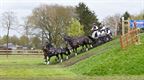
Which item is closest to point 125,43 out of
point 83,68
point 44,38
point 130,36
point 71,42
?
point 130,36

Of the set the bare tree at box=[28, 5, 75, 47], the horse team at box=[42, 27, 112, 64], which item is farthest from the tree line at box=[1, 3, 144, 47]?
the horse team at box=[42, 27, 112, 64]

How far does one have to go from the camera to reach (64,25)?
90.4 m

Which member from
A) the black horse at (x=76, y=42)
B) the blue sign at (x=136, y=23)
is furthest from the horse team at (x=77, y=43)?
the blue sign at (x=136, y=23)

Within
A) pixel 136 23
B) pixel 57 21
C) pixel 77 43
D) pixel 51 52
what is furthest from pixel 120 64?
pixel 57 21

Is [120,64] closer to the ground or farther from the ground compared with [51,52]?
closer to the ground

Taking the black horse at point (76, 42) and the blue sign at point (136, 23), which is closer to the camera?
the blue sign at point (136, 23)

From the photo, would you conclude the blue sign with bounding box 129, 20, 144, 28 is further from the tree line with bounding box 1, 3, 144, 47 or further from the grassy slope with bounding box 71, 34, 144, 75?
the tree line with bounding box 1, 3, 144, 47

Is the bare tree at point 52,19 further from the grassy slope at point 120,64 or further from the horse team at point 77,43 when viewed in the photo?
the grassy slope at point 120,64

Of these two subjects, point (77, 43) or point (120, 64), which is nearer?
point (120, 64)

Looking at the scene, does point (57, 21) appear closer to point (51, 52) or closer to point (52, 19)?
point (52, 19)

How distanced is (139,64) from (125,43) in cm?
524

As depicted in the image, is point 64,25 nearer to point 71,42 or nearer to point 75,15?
point 75,15

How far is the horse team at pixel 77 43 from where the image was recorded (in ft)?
120

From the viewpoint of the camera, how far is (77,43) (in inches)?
1495
